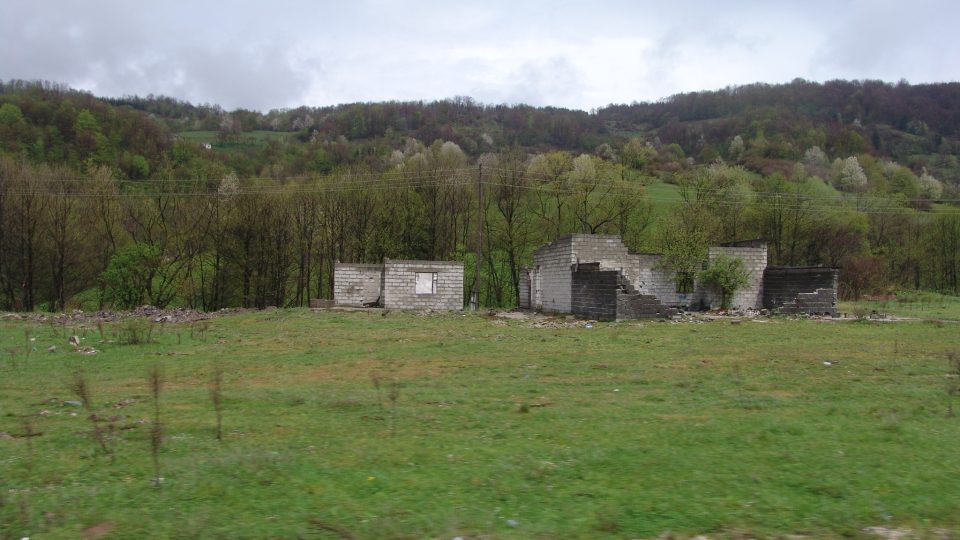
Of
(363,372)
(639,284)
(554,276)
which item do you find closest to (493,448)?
(363,372)

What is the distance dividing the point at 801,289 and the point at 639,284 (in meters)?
→ 6.70

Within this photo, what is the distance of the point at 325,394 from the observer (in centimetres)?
976

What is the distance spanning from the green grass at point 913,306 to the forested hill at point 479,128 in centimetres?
2522

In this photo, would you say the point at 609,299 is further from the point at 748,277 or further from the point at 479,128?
the point at 479,128

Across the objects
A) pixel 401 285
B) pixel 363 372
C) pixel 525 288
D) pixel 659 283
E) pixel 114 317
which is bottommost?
pixel 114 317

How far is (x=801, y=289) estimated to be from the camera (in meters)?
26.9

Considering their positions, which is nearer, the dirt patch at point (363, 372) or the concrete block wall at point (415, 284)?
the dirt patch at point (363, 372)

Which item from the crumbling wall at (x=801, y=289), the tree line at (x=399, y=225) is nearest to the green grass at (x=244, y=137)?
the tree line at (x=399, y=225)

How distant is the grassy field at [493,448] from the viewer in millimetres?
4488

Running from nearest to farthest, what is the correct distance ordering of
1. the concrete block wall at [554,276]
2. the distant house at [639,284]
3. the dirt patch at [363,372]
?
the dirt patch at [363,372] < the distant house at [639,284] < the concrete block wall at [554,276]

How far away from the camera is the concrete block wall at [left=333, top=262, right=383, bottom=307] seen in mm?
30500

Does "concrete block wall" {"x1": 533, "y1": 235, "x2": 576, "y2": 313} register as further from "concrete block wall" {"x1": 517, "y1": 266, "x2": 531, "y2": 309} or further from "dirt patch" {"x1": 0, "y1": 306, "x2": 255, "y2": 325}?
"dirt patch" {"x1": 0, "y1": 306, "x2": 255, "y2": 325}

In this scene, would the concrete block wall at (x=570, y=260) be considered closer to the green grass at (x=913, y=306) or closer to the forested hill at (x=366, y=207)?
the forested hill at (x=366, y=207)

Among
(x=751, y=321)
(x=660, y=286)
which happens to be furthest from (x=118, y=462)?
(x=660, y=286)
